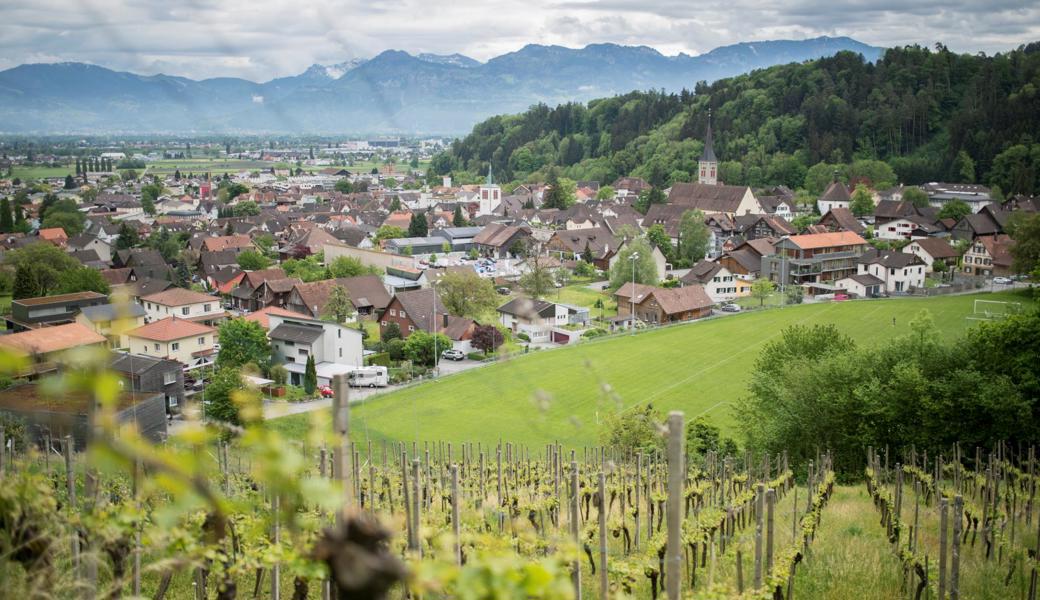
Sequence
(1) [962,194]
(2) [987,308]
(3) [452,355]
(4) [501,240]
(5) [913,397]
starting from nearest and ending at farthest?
1. (5) [913,397]
2. (3) [452,355]
3. (2) [987,308]
4. (4) [501,240]
5. (1) [962,194]

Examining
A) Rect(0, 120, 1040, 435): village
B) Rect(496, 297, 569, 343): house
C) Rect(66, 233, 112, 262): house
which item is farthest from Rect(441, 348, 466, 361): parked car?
Rect(66, 233, 112, 262): house

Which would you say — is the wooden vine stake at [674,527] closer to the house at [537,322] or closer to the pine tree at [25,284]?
the house at [537,322]

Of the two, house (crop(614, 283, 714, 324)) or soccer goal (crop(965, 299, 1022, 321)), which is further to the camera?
house (crop(614, 283, 714, 324))

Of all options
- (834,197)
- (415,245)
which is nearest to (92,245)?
(415,245)

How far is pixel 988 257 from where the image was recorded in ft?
98.2

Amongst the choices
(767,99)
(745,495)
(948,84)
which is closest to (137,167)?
(767,99)

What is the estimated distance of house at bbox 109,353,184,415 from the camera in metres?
12.2

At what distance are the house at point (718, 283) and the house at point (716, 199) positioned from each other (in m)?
15.4

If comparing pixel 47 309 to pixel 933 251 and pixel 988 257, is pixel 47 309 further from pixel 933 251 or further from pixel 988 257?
pixel 988 257

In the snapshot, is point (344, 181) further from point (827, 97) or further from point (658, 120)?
point (827, 97)

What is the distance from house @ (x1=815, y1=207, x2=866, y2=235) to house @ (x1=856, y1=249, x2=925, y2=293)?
8.59 m

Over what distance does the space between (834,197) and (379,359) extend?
120 feet

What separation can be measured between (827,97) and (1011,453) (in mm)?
53305

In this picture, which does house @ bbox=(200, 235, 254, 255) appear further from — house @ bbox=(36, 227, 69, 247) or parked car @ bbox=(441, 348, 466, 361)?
parked car @ bbox=(441, 348, 466, 361)
